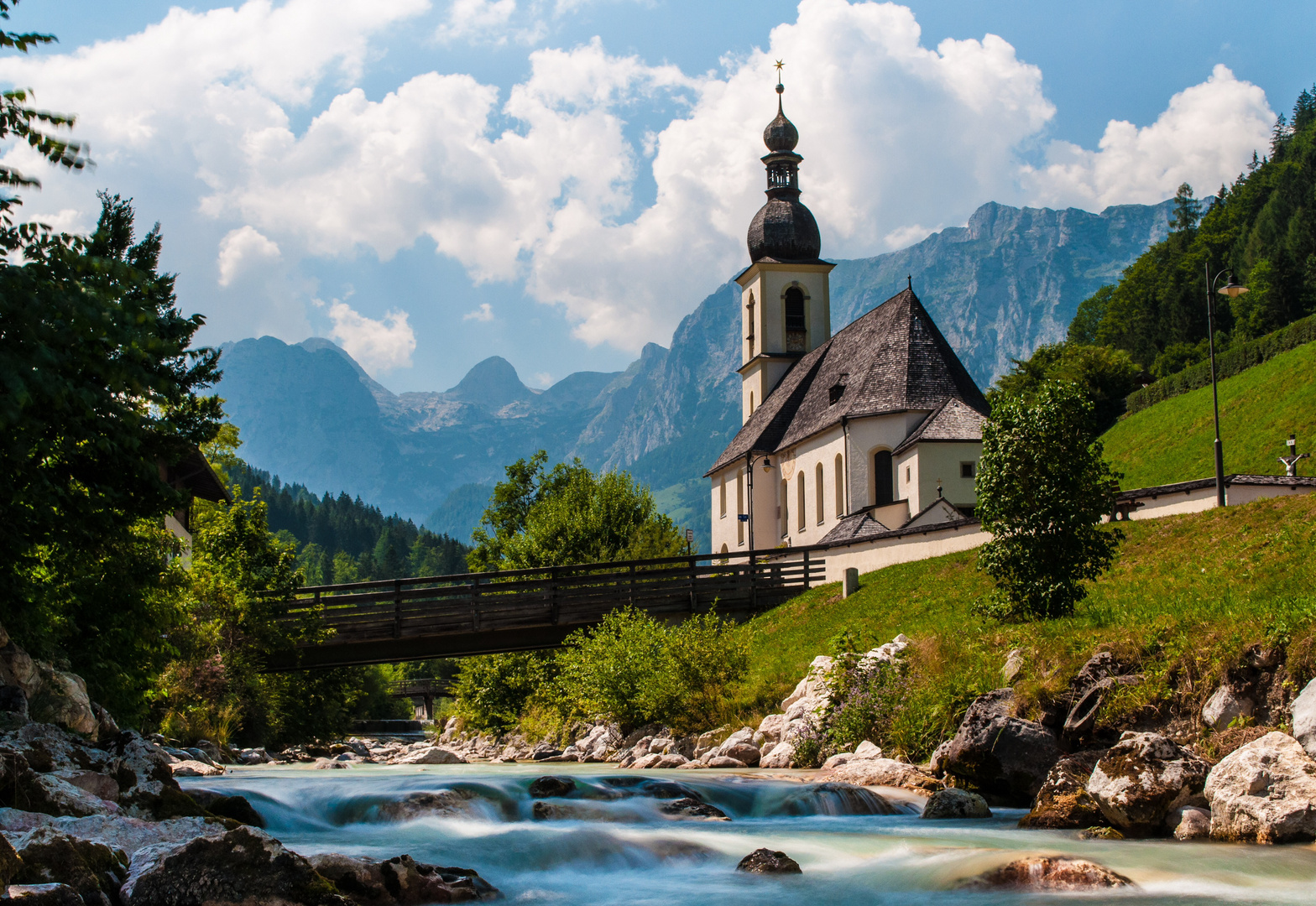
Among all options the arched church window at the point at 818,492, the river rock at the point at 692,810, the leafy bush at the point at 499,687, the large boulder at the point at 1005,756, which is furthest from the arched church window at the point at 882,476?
the river rock at the point at 692,810

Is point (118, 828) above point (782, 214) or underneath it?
underneath

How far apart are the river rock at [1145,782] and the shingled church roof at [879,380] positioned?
33.0m

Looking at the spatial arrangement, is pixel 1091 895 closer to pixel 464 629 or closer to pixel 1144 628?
pixel 1144 628

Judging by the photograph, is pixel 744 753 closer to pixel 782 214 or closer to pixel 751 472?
pixel 751 472

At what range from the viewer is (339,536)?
7736 inches

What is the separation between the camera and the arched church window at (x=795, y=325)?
69500 millimetres

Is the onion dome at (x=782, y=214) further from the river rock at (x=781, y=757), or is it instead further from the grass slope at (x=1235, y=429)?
the river rock at (x=781, y=757)

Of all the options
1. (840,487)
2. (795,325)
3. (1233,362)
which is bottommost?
(840,487)

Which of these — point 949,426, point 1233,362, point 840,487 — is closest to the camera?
point 949,426

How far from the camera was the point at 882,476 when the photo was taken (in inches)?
1962

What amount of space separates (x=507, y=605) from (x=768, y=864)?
23232mm

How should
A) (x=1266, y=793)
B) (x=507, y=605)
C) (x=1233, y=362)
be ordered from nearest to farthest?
1. (x=1266, y=793)
2. (x=507, y=605)
3. (x=1233, y=362)

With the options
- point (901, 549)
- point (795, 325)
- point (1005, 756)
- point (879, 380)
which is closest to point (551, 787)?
point (1005, 756)

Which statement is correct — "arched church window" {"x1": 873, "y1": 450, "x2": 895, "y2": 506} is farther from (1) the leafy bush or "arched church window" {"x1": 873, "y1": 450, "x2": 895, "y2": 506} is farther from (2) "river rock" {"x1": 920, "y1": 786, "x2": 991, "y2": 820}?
(2) "river rock" {"x1": 920, "y1": 786, "x2": 991, "y2": 820}
